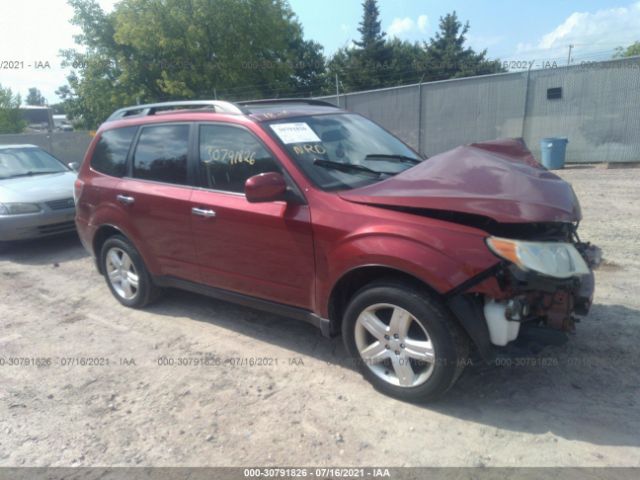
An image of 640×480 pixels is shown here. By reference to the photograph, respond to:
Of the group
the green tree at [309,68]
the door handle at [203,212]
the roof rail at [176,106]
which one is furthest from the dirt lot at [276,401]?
the green tree at [309,68]

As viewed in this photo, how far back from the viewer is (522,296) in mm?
2770

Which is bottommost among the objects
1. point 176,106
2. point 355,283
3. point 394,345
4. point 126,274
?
point 126,274

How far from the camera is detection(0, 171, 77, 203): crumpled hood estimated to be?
23.6 ft

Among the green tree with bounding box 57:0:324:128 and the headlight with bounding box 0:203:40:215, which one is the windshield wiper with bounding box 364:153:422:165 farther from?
the green tree with bounding box 57:0:324:128

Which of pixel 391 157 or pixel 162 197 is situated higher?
pixel 391 157

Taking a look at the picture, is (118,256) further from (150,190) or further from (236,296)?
(236,296)

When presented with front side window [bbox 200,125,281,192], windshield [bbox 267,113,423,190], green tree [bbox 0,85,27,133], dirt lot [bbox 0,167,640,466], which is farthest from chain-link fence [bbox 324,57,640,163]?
green tree [bbox 0,85,27,133]

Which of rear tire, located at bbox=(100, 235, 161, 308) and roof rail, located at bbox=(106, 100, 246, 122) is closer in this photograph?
roof rail, located at bbox=(106, 100, 246, 122)

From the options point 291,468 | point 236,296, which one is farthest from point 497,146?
point 291,468

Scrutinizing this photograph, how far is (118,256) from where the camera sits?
4.93 m

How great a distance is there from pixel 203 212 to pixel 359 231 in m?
1.42

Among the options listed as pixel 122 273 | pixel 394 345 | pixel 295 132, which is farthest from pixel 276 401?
pixel 122 273

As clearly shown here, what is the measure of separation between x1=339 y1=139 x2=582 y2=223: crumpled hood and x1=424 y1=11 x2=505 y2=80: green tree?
36.6 m

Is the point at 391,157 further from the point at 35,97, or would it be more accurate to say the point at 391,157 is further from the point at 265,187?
the point at 35,97
